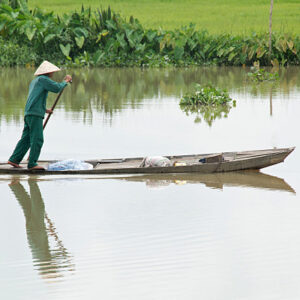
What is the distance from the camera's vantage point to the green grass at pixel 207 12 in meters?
37.3

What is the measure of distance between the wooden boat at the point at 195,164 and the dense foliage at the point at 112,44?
15.8 metres

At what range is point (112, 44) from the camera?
88.8 feet

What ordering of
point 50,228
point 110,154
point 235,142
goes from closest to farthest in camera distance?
point 50,228, point 110,154, point 235,142

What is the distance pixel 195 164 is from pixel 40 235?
122 inches

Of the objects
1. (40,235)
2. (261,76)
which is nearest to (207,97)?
(261,76)

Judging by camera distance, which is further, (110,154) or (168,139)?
(168,139)

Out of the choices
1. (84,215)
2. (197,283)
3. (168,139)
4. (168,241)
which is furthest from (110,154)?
(197,283)

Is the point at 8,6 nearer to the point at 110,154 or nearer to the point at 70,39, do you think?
the point at 70,39

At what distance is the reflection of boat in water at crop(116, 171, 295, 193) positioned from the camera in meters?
10.7

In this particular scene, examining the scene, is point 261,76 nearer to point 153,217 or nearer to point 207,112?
point 207,112

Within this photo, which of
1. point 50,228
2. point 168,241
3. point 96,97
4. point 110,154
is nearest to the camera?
point 168,241

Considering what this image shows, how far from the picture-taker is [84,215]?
9.13 m

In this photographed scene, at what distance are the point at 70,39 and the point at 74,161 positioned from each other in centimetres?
1671

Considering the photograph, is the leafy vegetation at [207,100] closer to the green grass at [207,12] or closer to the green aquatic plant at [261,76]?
the green aquatic plant at [261,76]
